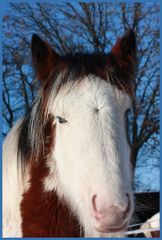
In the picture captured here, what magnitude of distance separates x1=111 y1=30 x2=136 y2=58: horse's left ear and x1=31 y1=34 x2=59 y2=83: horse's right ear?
1.67ft

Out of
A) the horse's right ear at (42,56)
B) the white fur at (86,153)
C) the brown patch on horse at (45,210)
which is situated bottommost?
the brown patch on horse at (45,210)

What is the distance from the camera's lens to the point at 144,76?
24.5 feet

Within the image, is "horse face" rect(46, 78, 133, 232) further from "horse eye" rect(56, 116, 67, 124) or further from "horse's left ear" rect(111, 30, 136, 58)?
"horse's left ear" rect(111, 30, 136, 58)

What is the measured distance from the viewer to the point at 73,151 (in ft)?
7.32

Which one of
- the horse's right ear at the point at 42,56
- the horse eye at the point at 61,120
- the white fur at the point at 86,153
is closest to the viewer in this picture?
the white fur at the point at 86,153

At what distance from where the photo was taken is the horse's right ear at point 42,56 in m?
2.69

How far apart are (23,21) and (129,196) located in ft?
19.5

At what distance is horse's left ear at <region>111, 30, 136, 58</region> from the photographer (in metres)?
2.86

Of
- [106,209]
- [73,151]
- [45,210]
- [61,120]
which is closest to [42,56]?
[61,120]

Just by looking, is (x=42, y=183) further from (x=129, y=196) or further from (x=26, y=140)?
(x=129, y=196)

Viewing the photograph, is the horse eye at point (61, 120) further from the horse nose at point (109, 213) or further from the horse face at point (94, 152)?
the horse nose at point (109, 213)

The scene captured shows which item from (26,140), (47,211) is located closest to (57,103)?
(26,140)

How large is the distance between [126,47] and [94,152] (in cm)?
111

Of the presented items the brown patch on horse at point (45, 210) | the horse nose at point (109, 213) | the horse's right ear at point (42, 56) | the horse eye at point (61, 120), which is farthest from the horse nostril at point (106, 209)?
the horse's right ear at point (42, 56)
